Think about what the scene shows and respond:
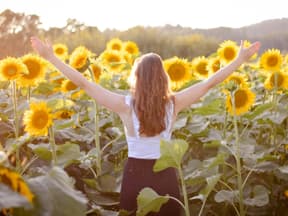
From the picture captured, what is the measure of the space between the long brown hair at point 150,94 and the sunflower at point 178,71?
1.00 meters

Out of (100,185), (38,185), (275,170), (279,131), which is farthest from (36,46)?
(38,185)

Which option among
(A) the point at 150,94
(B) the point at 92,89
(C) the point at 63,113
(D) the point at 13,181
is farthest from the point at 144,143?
(D) the point at 13,181

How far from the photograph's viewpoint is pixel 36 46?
2.92 meters

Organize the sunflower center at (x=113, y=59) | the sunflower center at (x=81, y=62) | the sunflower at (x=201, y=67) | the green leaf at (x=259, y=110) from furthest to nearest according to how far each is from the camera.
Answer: the sunflower center at (x=113, y=59) → the sunflower at (x=201, y=67) → the sunflower center at (x=81, y=62) → the green leaf at (x=259, y=110)

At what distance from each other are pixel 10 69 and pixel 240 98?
1.35m

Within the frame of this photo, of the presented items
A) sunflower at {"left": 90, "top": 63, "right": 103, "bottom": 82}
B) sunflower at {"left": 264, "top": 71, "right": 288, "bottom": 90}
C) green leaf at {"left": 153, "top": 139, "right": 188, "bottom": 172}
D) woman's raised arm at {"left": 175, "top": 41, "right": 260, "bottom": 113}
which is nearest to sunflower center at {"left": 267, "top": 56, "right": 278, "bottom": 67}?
sunflower at {"left": 264, "top": 71, "right": 288, "bottom": 90}

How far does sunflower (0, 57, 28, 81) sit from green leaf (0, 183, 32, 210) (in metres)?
2.47

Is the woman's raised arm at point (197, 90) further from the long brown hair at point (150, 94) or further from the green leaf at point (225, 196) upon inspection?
the green leaf at point (225, 196)

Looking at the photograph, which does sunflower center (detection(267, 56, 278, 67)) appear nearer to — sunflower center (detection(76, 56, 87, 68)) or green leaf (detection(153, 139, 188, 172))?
sunflower center (detection(76, 56, 87, 68))

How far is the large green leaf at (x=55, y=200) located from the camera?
35.6 inches

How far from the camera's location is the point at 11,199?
0.77m

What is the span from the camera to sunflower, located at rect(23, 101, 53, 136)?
9.19 ft

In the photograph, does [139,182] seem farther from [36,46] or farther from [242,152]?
[36,46]

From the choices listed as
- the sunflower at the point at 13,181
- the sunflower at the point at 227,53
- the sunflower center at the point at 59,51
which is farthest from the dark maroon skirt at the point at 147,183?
the sunflower center at the point at 59,51
